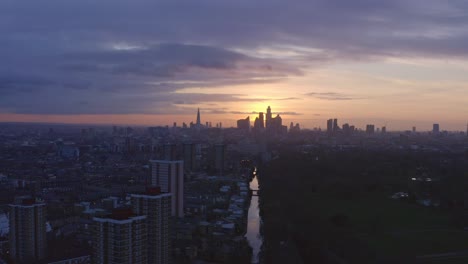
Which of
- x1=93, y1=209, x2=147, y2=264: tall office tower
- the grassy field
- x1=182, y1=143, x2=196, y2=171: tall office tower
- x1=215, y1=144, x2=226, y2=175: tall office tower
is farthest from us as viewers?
x1=215, y1=144, x2=226, y2=175: tall office tower

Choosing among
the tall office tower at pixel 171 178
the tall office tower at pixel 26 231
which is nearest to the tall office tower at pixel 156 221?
the tall office tower at pixel 26 231

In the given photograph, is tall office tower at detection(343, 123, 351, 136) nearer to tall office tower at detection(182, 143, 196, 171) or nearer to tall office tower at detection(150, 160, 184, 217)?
tall office tower at detection(182, 143, 196, 171)

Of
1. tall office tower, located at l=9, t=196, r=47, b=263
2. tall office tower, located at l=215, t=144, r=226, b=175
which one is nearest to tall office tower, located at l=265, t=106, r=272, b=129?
tall office tower, located at l=215, t=144, r=226, b=175

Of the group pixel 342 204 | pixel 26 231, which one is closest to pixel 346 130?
pixel 342 204

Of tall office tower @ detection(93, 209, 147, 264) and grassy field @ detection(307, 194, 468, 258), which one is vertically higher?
tall office tower @ detection(93, 209, 147, 264)

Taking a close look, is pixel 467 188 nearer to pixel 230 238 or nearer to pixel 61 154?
pixel 230 238

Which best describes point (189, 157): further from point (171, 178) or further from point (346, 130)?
point (346, 130)

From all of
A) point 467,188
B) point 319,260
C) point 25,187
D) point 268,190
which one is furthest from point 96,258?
point 467,188
